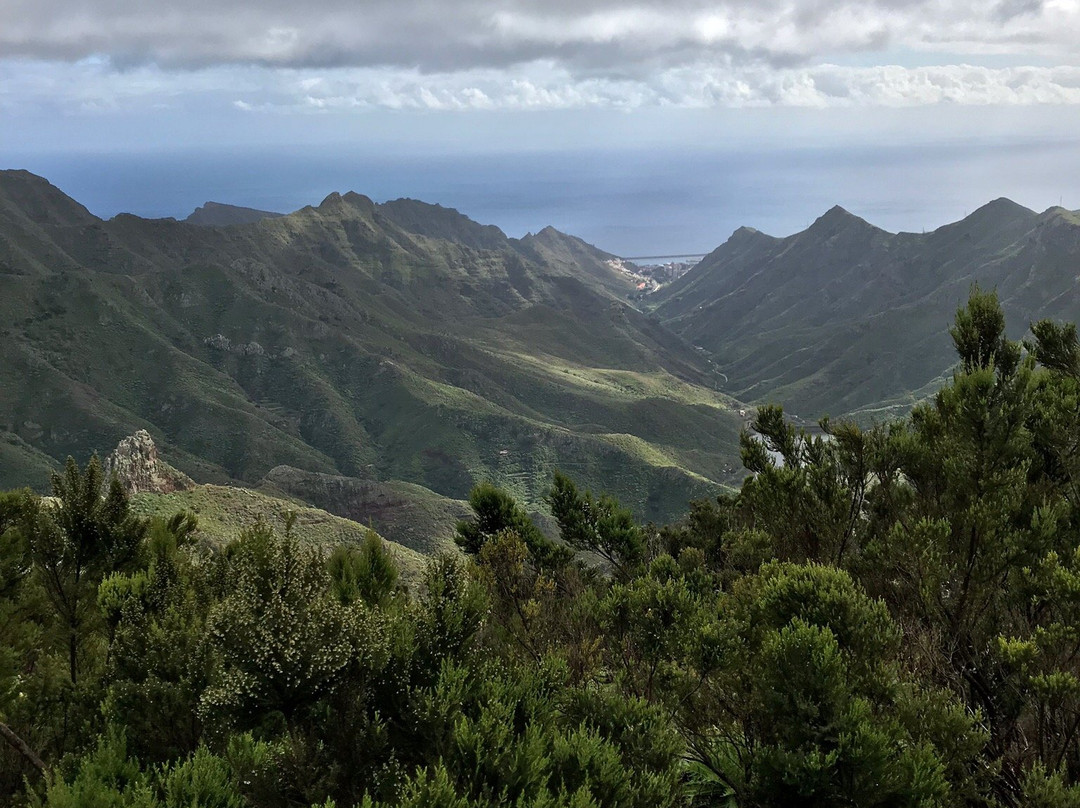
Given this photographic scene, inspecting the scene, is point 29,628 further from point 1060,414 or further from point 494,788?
point 1060,414

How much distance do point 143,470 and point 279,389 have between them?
214 feet

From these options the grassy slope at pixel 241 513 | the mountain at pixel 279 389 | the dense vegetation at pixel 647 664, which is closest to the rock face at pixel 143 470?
the grassy slope at pixel 241 513

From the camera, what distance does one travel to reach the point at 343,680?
28.1 feet

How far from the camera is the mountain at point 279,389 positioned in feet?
340

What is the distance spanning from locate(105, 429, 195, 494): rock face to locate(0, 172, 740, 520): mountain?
1534 cm

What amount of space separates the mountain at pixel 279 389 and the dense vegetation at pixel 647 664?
3195 inches

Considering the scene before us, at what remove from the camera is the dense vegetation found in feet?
25.4

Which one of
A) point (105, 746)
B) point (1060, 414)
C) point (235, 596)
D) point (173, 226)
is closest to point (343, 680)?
point (235, 596)

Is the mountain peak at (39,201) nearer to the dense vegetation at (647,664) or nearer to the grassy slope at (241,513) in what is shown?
the grassy slope at (241,513)

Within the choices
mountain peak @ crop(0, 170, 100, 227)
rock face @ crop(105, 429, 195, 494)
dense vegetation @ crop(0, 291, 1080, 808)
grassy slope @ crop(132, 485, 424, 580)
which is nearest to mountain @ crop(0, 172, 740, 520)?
mountain peak @ crop(0, 170, 100, 227)

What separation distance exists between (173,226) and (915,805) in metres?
208

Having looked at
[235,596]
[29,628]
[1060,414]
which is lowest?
[29,628]

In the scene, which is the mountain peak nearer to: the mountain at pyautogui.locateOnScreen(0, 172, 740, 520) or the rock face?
the mountain at pyautogui.locateOnScreen(0, 172, 740, 520)

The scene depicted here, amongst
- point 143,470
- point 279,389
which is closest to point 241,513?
point 143,470
